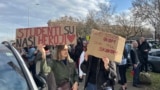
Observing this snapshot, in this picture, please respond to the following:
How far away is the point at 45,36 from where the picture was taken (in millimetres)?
6398

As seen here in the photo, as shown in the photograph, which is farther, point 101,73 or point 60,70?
point 101,73

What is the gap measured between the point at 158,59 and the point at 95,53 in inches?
574

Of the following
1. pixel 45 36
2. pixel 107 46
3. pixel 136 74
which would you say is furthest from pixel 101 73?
pixel 136 74

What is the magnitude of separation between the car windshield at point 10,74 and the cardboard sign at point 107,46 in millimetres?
2283

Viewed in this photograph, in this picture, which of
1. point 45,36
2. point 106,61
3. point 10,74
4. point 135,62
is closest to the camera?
point 10,74

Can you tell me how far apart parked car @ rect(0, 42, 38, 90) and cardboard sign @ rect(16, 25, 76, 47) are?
1.91 m

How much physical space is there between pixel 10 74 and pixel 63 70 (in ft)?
6.84

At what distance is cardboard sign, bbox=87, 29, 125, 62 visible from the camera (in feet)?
20.7

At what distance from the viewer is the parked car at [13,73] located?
4.03m

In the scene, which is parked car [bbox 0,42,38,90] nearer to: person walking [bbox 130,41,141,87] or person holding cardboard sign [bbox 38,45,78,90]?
person holding cardboard sign [bbox 38,45,78,90]

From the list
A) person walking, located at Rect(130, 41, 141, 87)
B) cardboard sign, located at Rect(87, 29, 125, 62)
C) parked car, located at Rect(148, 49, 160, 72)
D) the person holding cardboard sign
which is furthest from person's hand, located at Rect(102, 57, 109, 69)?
parked car, located at Rect(148, 49, 160, 72)

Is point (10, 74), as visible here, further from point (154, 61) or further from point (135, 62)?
point (154, 61)

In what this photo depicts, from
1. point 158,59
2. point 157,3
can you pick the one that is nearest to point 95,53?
point 158,59

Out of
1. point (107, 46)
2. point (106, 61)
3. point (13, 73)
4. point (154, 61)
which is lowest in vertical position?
point (154, 61)
